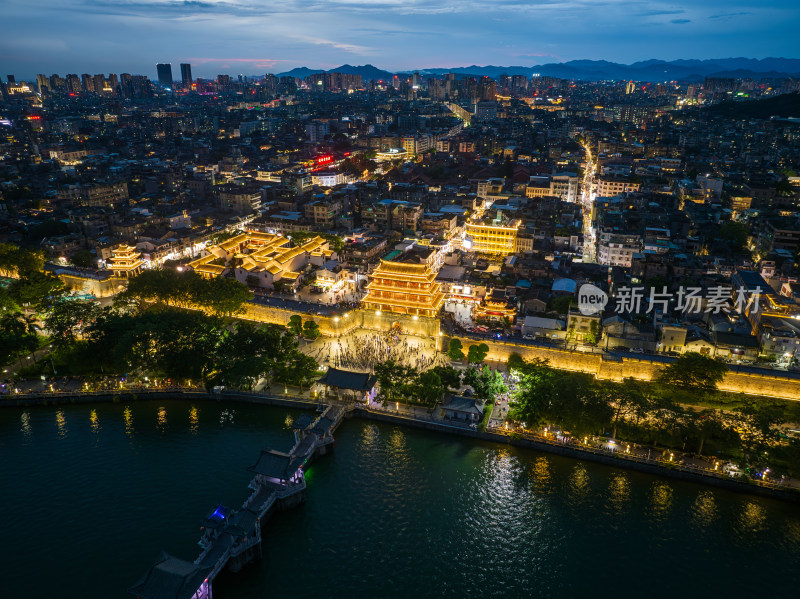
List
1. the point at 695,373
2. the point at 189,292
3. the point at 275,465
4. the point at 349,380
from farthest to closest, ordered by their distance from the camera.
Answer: the point at 189,292
the point at 349,380
the point at 695,373
the point at 275,465

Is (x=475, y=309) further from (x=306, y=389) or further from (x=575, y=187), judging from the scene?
(x=575, y=187)

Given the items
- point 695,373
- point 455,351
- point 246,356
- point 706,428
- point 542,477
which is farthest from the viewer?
point 455,351

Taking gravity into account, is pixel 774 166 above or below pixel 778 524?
above

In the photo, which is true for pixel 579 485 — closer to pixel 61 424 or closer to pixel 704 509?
pixel 704 509

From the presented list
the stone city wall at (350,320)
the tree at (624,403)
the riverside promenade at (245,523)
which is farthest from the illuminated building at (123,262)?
the tree at (624,403)

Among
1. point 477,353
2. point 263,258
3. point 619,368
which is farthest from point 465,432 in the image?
point 263,258

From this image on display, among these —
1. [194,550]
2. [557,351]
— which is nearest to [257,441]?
[194,550]
